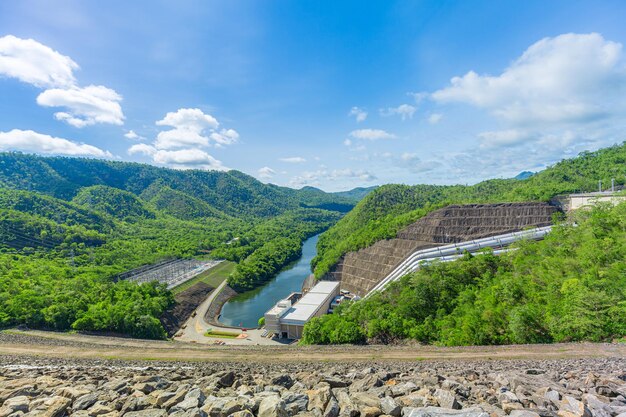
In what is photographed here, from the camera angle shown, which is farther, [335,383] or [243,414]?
[335,383]

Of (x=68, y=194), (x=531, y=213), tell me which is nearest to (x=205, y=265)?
(x=531, y=213)

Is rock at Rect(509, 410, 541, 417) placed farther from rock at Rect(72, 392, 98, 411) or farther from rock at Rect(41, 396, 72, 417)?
rock at Rect(41, 396, 72, 417)

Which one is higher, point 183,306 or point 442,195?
point 442,195

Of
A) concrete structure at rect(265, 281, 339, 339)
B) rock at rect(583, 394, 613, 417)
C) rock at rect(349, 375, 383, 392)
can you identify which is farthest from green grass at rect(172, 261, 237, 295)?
rock at rect(583, 394, 613, 417)

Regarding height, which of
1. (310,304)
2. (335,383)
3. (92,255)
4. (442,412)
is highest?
(92,255)

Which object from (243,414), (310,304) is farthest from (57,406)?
(310,304)

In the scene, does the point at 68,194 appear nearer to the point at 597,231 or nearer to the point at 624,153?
the point at 597,231

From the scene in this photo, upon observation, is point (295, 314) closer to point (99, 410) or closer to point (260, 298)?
point (260, 298)
